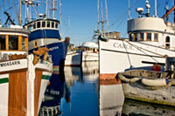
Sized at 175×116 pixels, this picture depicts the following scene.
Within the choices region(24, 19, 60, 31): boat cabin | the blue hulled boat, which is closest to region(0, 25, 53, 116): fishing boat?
the blue hulled boat

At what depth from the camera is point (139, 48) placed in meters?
21.2

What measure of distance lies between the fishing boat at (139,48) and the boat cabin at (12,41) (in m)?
9.49

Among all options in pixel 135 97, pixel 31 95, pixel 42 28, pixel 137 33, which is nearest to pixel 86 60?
pixel 42 28

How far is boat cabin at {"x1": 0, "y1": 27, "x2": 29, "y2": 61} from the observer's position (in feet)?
38.0

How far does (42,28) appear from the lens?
99.5ft

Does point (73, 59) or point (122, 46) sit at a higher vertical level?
point (122, 46)

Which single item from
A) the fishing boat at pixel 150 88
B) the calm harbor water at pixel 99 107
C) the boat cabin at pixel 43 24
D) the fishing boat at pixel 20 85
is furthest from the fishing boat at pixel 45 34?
the fishing boat at pixel 20 85

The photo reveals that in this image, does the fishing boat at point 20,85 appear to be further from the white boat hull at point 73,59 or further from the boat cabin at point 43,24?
the white boat hull at point 73,59

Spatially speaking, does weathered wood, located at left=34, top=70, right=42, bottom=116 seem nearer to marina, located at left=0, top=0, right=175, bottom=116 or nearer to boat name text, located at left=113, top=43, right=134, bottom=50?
marina, located at left=0, top=0, right=175, bottom=116

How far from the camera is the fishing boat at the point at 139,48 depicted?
2062 centimetres

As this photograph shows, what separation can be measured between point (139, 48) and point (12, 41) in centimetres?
1365

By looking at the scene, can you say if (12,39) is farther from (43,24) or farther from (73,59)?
(73,59)

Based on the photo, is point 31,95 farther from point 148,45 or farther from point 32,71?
point 148,45

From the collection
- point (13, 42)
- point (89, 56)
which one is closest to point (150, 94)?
point (13, 42)
